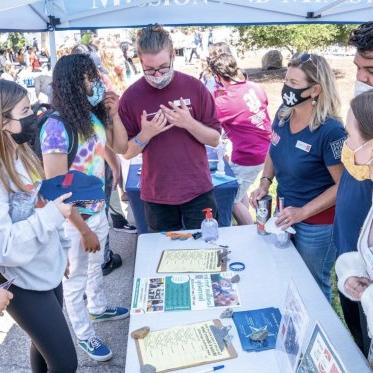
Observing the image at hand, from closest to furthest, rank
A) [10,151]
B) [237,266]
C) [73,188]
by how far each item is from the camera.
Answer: [10,151] → [73,188] → [237,266]

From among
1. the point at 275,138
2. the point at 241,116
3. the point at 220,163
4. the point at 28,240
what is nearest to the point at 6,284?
the point at 28,240

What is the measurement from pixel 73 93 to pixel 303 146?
1.10 meters

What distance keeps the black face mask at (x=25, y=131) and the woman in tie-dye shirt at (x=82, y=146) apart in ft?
0.77

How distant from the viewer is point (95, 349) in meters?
2.33

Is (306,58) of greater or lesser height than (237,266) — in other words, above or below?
above

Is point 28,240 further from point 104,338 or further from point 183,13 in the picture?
point 183,13

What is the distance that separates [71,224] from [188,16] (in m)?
2.23

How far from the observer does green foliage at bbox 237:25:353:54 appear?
37.0 feet

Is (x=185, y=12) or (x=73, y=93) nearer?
(x=73, y=93)

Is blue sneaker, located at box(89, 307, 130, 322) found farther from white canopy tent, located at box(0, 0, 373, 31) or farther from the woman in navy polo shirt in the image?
white canopy tent, located at box(0, 0, 373, 31)

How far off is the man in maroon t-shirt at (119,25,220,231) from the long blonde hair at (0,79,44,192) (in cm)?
75

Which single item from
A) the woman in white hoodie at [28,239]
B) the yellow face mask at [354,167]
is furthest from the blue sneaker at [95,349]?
the yellow face mask at [354,167]

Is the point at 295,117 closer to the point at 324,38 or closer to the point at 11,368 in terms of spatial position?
the point at 11,368

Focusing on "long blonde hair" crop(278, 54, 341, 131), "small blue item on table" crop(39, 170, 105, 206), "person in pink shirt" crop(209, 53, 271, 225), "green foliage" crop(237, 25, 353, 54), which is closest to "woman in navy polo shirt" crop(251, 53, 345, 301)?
"long blonde hair" crop(278, 54, 341, 131)
